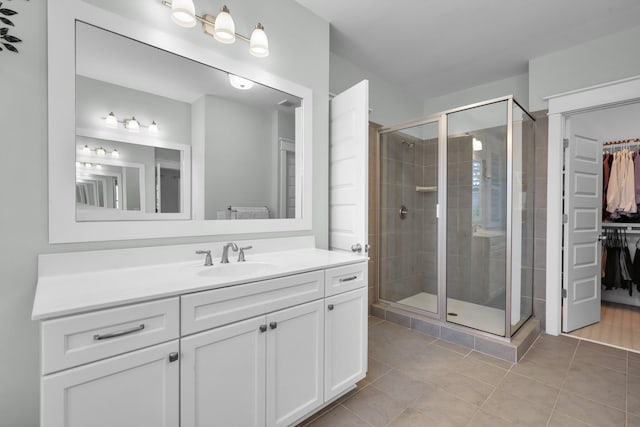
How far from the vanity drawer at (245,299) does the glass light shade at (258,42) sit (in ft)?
4.50

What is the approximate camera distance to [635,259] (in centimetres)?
340

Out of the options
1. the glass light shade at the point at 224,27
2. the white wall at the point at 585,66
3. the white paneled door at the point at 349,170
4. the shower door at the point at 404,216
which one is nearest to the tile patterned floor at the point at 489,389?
the shower door at the point at 404,216

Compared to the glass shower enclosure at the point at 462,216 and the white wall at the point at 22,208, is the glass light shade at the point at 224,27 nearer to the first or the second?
the white wall at the point at 22,208

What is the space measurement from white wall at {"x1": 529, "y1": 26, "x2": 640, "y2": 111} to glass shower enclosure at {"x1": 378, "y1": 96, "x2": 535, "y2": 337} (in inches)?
16.3

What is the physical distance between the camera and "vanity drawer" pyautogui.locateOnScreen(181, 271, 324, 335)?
1.14m

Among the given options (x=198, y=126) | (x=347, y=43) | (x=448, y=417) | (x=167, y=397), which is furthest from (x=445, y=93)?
(x=167, y=397)

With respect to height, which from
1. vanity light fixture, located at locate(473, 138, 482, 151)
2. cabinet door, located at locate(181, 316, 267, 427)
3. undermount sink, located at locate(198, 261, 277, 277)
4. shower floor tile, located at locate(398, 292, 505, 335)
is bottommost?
shower floor tile, located at locate(398, 292, 505, 335)


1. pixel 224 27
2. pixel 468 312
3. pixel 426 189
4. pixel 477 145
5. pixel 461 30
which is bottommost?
pixel 468 312

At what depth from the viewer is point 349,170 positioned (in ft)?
7.31

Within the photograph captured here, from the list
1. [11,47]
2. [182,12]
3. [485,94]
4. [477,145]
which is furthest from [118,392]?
[485,94]

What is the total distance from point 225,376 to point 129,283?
1.81 ft

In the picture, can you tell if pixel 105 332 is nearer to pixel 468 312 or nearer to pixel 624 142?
pixel 468 312

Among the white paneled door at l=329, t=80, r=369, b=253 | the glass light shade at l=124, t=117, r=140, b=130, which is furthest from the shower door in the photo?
the glass light shade at l=124, t=117, r=140, b=130

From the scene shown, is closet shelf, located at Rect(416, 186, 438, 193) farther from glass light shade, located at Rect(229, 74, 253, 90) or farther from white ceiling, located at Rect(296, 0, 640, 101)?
glass light shade, located at Rect(229, 74, 253, 90)
